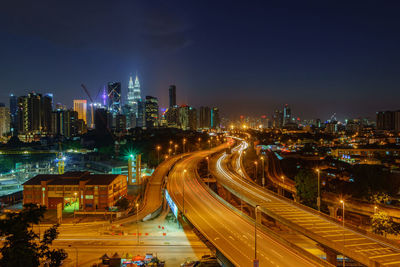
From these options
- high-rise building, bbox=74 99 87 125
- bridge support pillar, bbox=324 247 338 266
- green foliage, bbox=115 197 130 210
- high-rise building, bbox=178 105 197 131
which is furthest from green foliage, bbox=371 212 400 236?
high-rise building, bbox=74 99 87 125

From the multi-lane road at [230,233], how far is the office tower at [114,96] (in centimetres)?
15070

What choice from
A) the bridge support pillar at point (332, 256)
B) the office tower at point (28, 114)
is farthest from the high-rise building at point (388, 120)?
the office tower at point (28, 114)

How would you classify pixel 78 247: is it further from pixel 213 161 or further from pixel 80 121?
pixel 80 121

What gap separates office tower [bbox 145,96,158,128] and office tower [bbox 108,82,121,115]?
16.6m

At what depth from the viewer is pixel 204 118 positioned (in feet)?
563

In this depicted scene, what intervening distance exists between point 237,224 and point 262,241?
238cm

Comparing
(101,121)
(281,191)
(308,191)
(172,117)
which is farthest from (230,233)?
(172,117)

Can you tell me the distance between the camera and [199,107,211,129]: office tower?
17050cm

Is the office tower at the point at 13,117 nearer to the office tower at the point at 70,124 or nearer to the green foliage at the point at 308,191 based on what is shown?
the office tower at the point at 70,124

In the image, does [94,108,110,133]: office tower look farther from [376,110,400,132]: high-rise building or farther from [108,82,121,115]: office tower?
[376,110,400,132]: high-rise building

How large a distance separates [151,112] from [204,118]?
3284 cm

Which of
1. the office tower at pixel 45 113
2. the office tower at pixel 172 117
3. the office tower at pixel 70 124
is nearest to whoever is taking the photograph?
the office tower at pixel 45 113

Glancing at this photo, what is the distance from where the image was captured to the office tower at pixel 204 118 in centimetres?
17050

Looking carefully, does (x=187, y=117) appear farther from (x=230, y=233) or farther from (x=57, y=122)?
(x=230, y=233)
